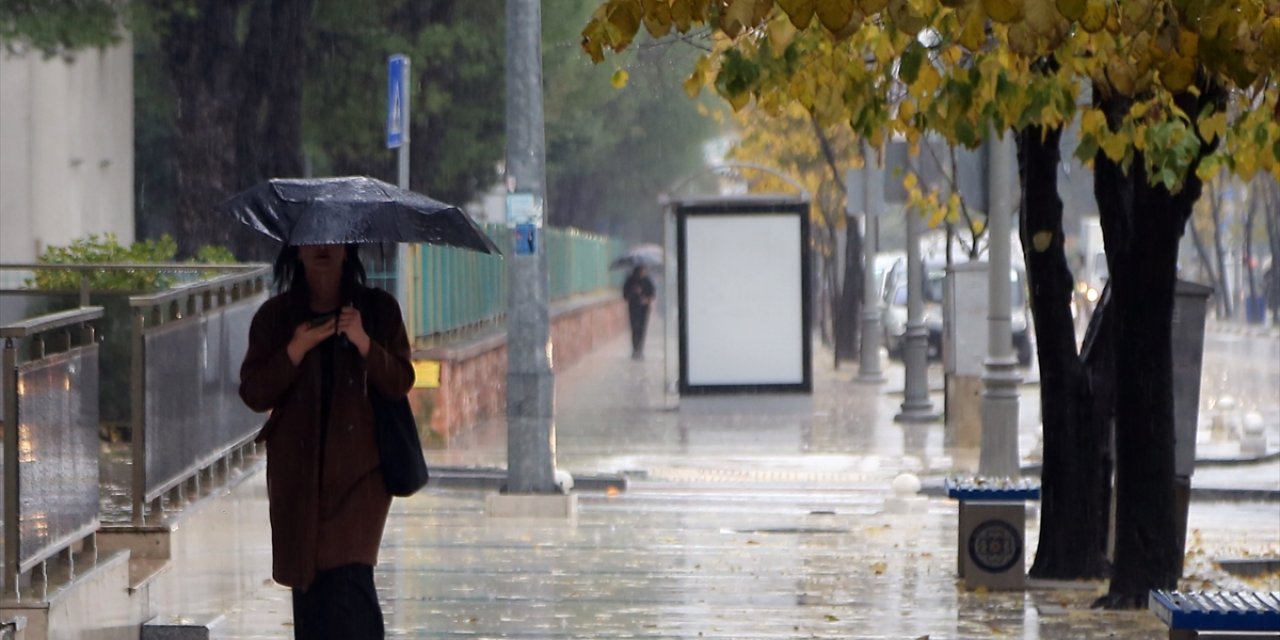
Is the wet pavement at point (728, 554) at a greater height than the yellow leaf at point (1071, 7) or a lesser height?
lesser

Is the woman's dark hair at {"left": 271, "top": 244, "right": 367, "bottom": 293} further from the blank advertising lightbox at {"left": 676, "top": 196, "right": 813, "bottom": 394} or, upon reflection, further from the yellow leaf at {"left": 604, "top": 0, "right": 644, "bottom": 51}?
the blank advertising lightbox at {"left": 676, "top": 196, "right": 813, "bottom": 394}

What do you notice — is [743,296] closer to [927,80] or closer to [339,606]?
[927,80]

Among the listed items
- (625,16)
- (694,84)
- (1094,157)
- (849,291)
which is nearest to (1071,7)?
(625,16)

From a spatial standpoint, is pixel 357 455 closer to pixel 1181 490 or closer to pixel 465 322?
pixel 1181 490

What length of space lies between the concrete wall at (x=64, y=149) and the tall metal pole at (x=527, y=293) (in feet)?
41.8

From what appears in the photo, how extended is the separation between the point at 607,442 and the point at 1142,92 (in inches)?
486

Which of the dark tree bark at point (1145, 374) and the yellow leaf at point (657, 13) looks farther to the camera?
the dark tree bark at point (1145, 374)

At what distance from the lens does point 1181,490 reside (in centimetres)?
1159

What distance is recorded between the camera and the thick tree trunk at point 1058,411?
11.3 metres

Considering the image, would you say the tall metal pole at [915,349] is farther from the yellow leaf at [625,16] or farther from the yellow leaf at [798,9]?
the yellow leaf at [798,9]

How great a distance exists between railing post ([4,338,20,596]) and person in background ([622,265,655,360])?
33841 mm

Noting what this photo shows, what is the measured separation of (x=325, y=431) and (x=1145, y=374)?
4.72 meters

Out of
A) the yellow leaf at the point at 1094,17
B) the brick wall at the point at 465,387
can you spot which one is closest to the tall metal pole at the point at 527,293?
the brick wall at the point at 465,387

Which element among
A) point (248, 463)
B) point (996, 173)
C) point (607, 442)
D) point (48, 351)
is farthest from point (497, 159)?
point (48, 351)
